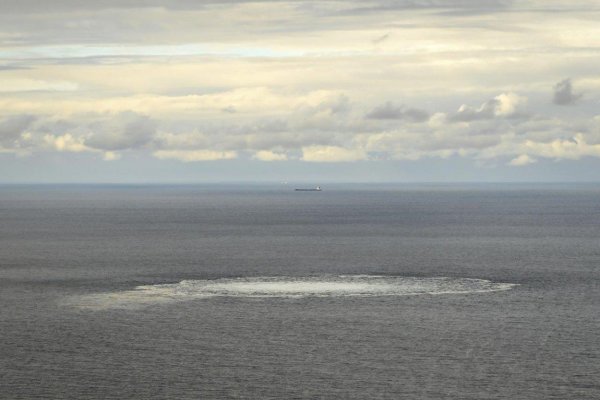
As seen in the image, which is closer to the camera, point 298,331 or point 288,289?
point 298,331

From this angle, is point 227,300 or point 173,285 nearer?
point 227,300

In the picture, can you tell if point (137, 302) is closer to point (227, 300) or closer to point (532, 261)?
point (227, 300)

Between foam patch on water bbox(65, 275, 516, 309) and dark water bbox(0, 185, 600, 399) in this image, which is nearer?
dark water bbox(0, 185, 600, 399)

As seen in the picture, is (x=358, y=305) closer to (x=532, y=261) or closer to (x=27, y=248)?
(x=532, y=261)

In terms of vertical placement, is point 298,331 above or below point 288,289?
below

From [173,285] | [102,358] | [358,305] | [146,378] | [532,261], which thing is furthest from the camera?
[532,261]

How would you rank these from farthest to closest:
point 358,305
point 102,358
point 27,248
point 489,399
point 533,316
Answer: point 27,248, point 358,305, point 533,316, point 102,358, point 489,399

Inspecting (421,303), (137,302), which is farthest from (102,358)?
(421,303)

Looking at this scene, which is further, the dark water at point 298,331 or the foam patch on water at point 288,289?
the foam patch on water at point 288,289
